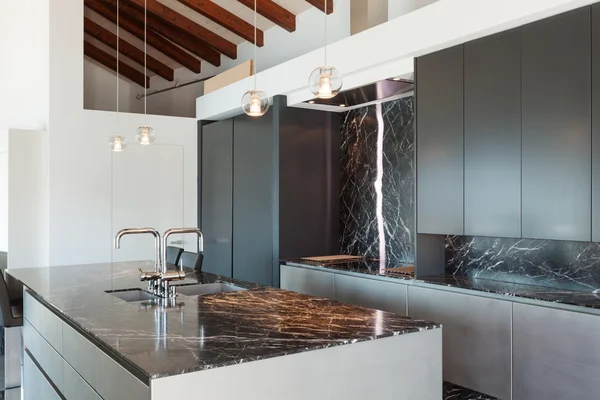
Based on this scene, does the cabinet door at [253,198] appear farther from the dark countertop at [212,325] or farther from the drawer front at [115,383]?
the drawer front at [115,383]

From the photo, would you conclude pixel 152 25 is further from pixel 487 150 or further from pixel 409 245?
pixel 487 150

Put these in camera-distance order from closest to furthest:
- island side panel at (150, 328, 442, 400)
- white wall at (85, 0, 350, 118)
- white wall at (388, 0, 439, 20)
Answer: island side panel at (150, 328, 442, 400) → white wall at (388, 0, 439, 20) → white wall at (85, 0, 350, 118)

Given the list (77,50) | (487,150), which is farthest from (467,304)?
(77,50)

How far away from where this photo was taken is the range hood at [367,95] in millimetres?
3997

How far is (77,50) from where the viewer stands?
575 centimetres

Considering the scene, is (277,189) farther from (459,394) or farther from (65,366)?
(65,366)

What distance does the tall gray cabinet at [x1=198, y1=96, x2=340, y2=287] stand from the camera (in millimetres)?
4919

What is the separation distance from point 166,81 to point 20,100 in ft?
8.20

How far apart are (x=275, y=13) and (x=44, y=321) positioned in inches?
164

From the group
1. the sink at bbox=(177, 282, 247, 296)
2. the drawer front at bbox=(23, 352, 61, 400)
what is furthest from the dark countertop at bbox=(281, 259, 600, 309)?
the drawer front at bbox=(23, 352, 61, 400)

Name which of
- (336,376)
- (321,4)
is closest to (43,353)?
(336,376)

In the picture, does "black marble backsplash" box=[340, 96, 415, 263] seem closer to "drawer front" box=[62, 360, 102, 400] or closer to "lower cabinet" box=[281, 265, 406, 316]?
"lower cabinet" box=[281, 265, 406, 316]

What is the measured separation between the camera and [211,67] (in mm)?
7586

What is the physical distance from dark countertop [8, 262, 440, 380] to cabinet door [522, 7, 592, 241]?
3.78ft
